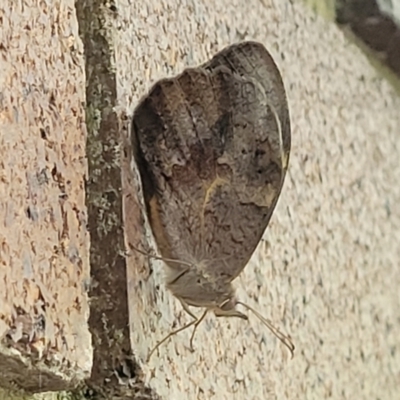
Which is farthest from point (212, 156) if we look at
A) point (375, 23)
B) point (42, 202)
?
point (375, 23)

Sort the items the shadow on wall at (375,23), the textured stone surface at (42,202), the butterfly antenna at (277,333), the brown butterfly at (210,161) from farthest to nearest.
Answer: the shadow on wall at (375,23) → the butterfly antenna at (277,333) → the brown butterfly at (210,161) → the textured stone surface at (42,202)

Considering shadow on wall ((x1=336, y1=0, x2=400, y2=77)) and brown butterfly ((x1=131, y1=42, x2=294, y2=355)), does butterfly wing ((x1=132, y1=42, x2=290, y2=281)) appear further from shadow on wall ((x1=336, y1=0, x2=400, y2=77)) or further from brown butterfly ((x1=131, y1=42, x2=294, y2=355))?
shadow on wall ((x1=336, y1=0, x2=400, y2=77))

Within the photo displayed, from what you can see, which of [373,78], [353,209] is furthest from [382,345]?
[373,78]

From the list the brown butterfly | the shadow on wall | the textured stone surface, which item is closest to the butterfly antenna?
the brown butterfly

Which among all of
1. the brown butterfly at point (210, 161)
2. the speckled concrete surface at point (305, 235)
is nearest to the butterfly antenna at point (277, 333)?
the speckled concrete surface at point (305, 235)

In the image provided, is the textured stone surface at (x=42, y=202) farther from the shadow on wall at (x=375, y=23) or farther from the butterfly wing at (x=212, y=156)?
the shadow on wall at (x=375, y=23)

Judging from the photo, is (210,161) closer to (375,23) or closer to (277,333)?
(277,333)

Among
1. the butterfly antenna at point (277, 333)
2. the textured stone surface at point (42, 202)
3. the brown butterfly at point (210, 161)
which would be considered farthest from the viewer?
the butterfly antenna at point (277, 333)
